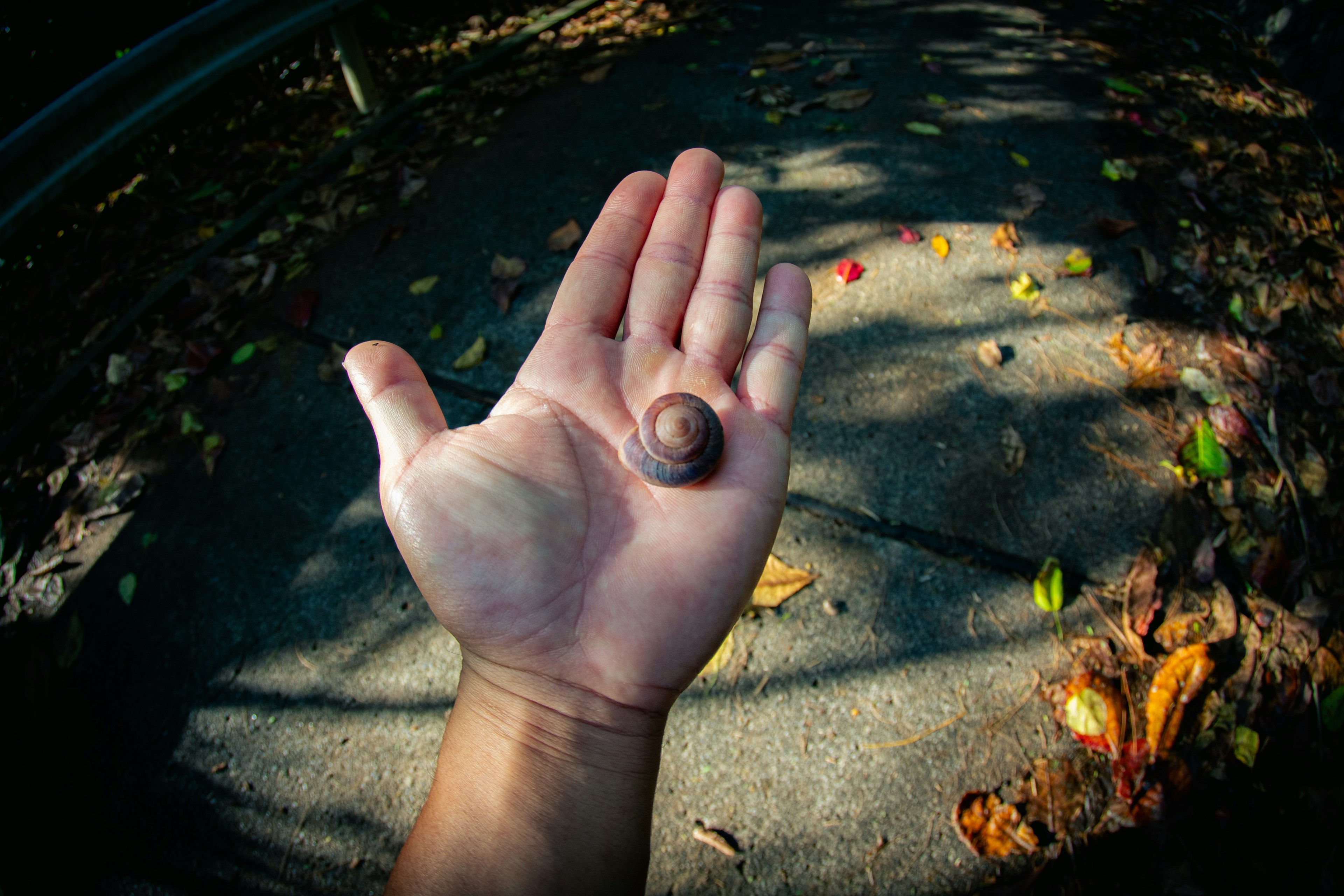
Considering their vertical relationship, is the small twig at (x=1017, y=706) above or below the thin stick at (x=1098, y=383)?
below

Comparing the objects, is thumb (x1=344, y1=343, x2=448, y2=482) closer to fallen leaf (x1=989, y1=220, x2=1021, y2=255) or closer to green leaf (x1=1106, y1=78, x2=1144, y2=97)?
fallen leaf (x1=989, y1=220, x2=1021, y2=255)

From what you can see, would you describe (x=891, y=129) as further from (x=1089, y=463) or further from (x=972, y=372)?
(x=1089, y=463)

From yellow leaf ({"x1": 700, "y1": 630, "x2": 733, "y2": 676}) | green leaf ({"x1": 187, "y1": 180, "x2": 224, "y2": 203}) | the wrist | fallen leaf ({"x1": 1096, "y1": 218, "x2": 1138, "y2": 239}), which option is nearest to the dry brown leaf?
fallen leaf ({"x1": 1096, "y1": 218, "x2": 1138, "y2": 239})

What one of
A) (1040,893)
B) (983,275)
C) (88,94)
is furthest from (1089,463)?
(88,94)

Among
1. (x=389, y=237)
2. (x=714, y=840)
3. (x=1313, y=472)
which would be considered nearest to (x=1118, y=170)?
(x=1313, y=472)

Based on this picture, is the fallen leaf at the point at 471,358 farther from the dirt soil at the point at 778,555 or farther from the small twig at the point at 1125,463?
the small twig at the point at 1125,463

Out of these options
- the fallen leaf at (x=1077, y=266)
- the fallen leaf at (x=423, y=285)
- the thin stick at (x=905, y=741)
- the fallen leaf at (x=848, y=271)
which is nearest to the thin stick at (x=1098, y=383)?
the fallen leaf at (x=1077, y=266)
